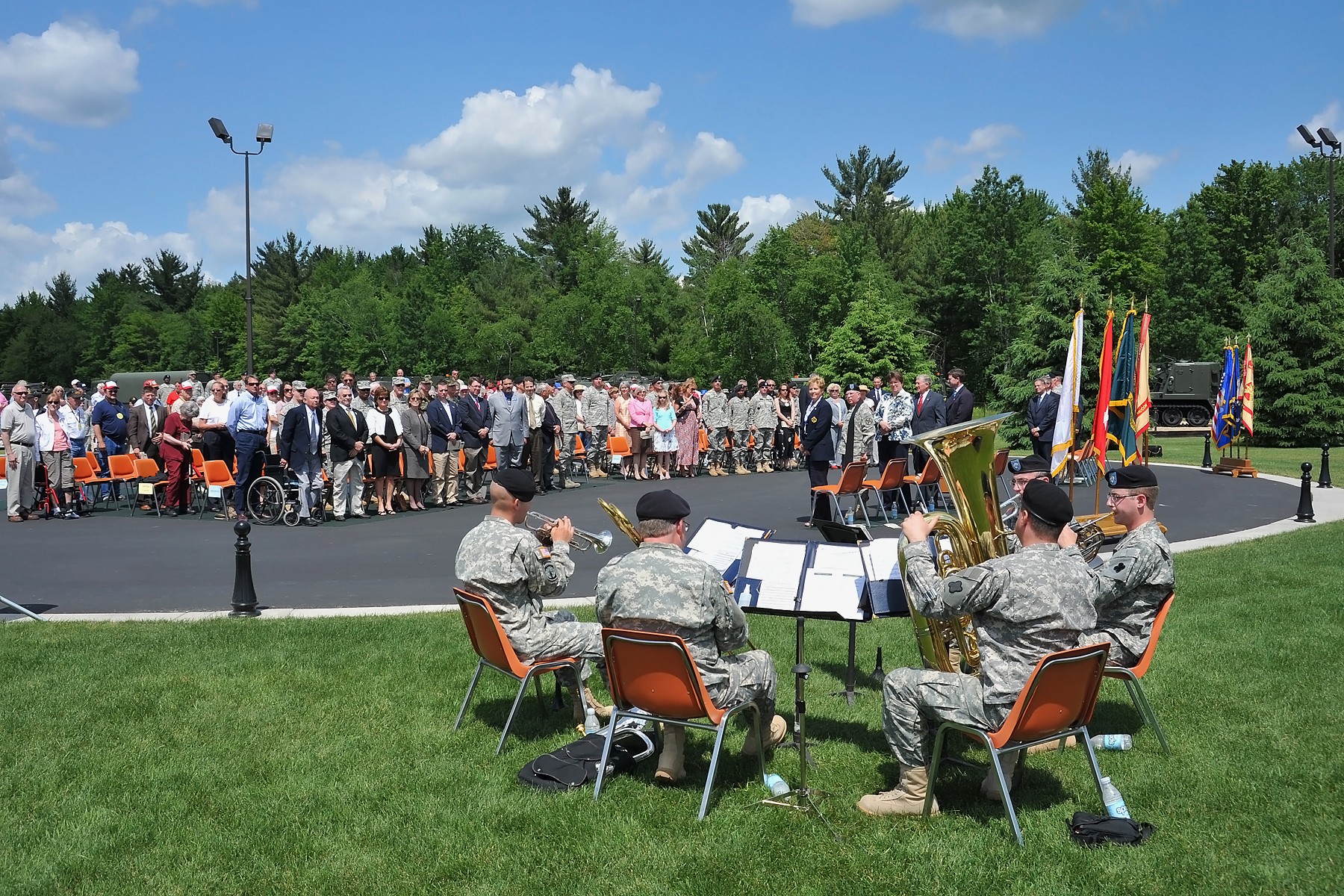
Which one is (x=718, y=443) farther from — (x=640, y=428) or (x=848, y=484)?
(x=848, y=484)

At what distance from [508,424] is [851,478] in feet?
24.5

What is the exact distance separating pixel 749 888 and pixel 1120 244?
5987 centimetres

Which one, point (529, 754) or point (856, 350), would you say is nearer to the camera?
point (529, 754)

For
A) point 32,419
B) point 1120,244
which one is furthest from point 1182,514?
point 1120,244

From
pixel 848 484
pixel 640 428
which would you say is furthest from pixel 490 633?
pixel 640 428

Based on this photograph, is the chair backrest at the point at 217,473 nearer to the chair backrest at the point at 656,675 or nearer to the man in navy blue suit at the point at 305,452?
the man in navy blue suit at the point at 305,452

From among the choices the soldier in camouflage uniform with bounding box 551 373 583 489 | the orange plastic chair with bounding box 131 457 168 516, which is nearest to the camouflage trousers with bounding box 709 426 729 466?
the soldier in camouflage uniform with bounding box 551 373 583 489

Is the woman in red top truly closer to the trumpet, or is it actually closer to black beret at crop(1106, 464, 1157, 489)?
the trumpet

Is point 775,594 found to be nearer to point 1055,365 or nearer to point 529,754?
point 529,754

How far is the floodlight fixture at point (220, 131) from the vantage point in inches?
1024

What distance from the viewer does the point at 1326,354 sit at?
31.8m

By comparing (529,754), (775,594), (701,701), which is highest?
(775,594)

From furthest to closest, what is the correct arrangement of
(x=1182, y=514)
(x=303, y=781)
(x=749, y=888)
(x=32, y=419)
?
(x=32, y=419)
(x=1182, y=514)
(x=303, y=781)
(x=749, y=888)

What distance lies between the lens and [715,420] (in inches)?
926
